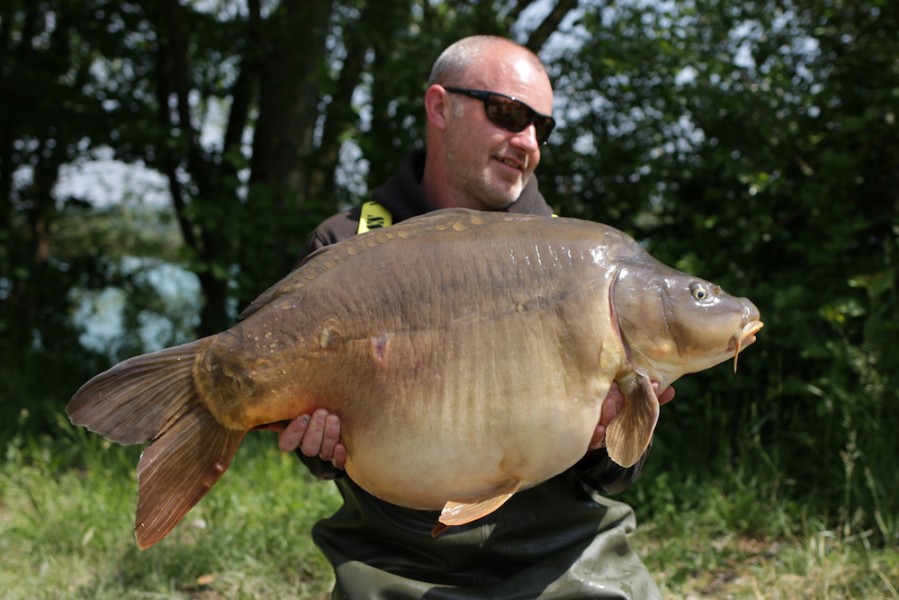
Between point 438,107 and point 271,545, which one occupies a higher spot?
point 438,107

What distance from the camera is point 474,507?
1.63m

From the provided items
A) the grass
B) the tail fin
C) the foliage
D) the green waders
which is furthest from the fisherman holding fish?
the foliage

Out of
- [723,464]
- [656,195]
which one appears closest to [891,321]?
[723,464]

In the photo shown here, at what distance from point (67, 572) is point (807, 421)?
2922mm

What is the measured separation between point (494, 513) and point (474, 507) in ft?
1.19

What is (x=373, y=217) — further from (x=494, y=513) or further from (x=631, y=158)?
(x=631, y=158)

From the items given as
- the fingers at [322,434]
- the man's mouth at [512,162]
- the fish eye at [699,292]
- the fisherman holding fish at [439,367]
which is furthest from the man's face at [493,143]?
the fingers at [322,434]

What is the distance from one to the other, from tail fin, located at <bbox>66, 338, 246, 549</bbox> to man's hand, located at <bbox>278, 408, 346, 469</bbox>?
0.12 m

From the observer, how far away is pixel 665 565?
10.1 ft

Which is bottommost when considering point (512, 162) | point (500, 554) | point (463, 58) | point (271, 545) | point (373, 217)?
point (271, 545)

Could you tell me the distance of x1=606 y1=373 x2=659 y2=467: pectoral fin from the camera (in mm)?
1639

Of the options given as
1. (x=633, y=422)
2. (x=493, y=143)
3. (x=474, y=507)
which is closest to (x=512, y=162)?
(x=493, y=143)

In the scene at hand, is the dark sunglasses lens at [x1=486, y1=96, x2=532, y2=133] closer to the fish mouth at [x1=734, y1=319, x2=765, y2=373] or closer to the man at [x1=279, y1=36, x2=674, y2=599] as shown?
the man at [x1=279, y1=36, x2=674, y2=599]

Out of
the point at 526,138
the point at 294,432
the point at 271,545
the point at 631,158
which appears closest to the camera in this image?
the point at 294,432
